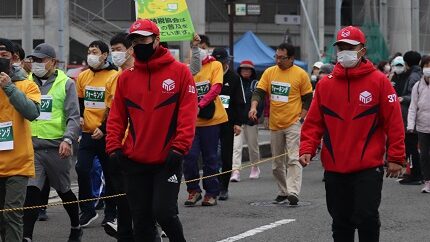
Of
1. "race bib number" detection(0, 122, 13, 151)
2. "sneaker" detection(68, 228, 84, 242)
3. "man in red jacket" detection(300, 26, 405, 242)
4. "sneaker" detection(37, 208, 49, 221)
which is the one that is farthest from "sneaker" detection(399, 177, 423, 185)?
"race bib number" detection(0, 122, 13, 151)

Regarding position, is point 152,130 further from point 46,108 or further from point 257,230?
point 257,230

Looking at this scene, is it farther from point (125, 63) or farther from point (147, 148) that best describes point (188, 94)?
point (125, 63)

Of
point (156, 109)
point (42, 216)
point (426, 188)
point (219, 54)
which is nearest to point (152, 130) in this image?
point (156, 109)

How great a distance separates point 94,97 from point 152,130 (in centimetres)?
308

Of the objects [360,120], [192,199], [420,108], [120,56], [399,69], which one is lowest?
[192,199]

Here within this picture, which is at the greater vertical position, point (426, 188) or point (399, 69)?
point (399, 69)

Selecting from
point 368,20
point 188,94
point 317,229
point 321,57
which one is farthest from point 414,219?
point 368,20

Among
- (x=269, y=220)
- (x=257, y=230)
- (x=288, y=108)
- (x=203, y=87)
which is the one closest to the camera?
(x=257, y=230)

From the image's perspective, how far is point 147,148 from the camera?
749 centimetres

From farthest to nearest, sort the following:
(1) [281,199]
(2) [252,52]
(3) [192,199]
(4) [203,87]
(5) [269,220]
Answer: (2) [252,52]
(1) [281,199]
(3) [192,199]
(4) [203,87]
(5) [269,220]

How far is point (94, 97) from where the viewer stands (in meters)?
10.5

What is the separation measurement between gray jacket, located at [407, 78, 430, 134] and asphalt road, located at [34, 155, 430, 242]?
37.4 inches

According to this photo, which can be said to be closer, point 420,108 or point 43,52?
point 43,52

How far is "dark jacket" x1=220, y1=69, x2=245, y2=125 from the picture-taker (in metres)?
13.1
